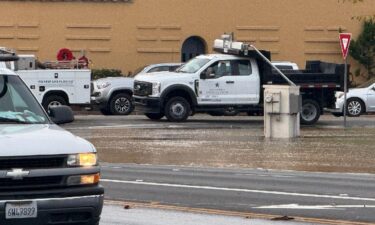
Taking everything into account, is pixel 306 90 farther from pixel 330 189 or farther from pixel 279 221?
pixel 279 221

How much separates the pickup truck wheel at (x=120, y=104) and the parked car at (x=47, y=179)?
25.0 meters

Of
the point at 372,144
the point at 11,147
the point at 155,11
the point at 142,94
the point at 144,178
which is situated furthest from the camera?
the point at 155,11

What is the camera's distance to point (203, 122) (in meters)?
32.9

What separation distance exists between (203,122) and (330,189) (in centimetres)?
1656

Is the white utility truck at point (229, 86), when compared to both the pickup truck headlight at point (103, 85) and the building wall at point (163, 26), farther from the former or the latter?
the building wall at point (163, 26)

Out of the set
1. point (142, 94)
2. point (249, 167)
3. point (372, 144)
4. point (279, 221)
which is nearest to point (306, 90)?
point (142, 94)

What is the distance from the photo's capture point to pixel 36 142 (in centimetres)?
1005

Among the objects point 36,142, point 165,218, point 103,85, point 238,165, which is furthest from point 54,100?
point 36,142

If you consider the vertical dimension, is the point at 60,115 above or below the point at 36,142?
above

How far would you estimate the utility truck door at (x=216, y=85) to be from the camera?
32031 mm

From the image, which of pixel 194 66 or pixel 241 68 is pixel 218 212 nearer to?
pixel 241 68

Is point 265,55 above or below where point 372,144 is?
above

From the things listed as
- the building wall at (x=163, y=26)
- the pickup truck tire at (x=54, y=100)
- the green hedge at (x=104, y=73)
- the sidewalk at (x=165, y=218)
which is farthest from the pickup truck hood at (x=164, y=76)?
the sidewalk at (x=165, y=218)

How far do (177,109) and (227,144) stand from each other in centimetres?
678
